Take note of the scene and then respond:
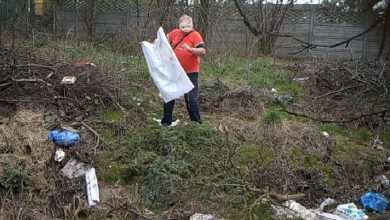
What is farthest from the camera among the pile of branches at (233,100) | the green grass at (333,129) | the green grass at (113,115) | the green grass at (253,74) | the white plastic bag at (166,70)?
the green grass at (253,74)

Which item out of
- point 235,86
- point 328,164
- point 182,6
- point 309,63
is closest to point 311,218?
point 328,164

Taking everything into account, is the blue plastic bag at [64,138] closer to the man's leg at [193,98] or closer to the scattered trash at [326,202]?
the man's leg at [193,98]

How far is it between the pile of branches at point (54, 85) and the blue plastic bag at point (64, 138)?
77cm

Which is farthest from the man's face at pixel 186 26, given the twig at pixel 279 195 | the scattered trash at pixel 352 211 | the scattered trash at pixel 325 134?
the scattered trash at pixel 352 211

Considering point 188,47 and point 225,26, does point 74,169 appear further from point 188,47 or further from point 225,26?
point 225,26

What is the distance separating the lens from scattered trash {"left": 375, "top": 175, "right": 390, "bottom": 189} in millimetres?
5126

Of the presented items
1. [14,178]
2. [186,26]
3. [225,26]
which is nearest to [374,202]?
[186,26]

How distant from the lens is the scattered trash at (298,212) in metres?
4.22

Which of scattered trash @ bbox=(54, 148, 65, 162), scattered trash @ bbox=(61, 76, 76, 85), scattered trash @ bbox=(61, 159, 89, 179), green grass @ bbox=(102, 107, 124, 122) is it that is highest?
scattered trash @ bbox=(61, 76, 76, 85)

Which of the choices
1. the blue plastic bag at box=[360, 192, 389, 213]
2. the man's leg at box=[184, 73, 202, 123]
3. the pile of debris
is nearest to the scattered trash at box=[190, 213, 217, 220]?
the pile of debris

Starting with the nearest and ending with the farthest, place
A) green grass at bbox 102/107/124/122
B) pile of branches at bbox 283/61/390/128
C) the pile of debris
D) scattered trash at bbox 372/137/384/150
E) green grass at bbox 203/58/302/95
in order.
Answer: the pile of debris < green grass at bbox 102/107/124/122 < scattered trash at bbox 372/137/384/150 < pile of branches at bbox 283/61/390/128 < green grass at bbox 203/58/302/95

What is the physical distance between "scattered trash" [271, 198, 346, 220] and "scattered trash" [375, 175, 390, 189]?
1.03 meters

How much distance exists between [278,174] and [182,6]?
7.58 meters

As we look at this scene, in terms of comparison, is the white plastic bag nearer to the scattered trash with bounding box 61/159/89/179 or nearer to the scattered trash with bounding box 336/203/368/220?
the scattered trash with bounding box 61/159/89/179
